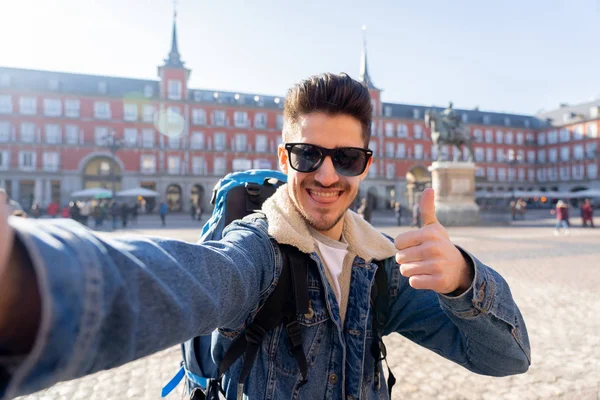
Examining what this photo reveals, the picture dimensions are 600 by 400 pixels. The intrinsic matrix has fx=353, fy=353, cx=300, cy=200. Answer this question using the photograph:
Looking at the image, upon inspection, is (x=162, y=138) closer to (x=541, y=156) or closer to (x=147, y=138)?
(x=147, y=138)

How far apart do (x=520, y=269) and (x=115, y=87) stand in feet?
136

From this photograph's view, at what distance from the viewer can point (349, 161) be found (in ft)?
4.43

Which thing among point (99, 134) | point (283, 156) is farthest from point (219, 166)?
point (283, 156)

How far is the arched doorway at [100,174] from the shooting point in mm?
34344

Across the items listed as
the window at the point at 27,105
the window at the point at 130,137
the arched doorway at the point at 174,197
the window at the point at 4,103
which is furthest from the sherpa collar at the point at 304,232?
the window at the point at 4,103

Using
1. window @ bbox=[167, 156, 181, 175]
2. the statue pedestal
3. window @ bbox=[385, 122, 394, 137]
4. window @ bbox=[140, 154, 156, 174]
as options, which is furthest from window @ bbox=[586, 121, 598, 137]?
window @ bbox=[140, 154, 156, 174]

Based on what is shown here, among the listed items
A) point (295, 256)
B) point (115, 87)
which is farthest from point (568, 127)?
point (295, 256)

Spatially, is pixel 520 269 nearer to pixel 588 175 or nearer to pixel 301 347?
Result: pixel 301 347

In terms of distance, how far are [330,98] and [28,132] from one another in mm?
42039

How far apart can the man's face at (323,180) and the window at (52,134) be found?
4070 cm

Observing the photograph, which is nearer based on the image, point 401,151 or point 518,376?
point 518,376

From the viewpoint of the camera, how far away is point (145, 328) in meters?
0.60

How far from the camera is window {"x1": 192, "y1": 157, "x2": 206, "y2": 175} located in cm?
3753

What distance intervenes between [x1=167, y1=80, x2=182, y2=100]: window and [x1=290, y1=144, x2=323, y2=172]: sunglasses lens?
39.8 meters
